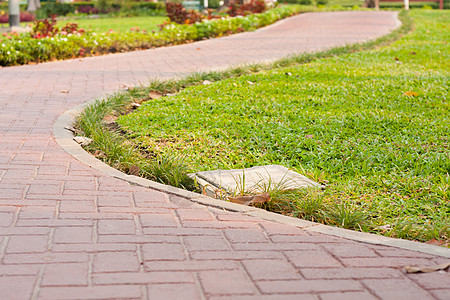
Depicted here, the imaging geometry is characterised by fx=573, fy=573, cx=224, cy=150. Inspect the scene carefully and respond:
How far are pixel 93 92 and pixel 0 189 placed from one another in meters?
3.92

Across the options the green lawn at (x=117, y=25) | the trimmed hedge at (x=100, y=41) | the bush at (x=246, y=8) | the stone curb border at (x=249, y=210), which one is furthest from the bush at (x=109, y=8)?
the stone curb border at (x=249, y=210)

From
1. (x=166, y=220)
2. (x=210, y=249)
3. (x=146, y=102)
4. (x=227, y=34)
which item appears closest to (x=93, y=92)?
(x=146, y=102)

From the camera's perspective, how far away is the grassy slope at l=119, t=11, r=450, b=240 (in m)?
3.93

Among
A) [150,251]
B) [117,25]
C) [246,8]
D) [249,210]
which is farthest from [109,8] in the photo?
[150,251]

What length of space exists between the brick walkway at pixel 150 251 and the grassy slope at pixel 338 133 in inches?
23.3

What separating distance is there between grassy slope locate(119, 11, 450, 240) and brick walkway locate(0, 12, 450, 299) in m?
0.59

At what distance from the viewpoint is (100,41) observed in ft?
38.9

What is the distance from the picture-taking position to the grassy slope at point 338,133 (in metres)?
3.93

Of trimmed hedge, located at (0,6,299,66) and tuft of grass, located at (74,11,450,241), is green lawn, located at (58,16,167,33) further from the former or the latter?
tuft of grass, located at (74,11,450,241)

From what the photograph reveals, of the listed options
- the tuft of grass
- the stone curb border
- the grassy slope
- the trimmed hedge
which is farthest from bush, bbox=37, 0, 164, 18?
the stone curb border

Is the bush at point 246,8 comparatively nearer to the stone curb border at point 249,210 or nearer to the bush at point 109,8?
the bush at point 109,8

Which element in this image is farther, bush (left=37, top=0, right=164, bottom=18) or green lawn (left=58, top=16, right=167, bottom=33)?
bush (left=37, top=0, right=164, bottom=18)

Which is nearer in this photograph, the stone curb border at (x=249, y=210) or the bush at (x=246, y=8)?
the stone curb border at (x=249, y=210)

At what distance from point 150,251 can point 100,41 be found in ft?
31.5
